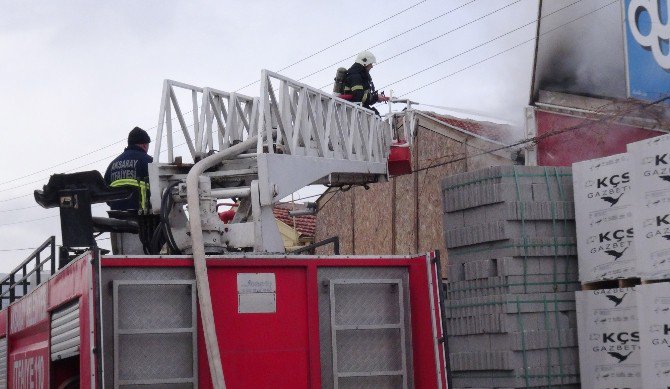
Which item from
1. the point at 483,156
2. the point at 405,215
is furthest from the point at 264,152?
the point at 405,215

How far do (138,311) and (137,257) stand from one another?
0.38 metres

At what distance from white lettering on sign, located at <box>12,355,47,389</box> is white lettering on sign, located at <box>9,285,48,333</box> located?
328 mm

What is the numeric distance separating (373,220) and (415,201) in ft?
6.78

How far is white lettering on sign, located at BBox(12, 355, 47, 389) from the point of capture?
8.20m

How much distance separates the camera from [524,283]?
9.55 m

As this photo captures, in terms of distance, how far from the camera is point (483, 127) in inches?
902

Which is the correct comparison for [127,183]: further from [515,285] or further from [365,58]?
[365,58]

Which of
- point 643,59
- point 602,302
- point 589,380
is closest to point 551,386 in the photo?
point 589,380

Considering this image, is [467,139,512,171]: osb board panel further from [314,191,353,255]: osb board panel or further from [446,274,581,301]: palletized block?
[446,274,581,301]: palletized block

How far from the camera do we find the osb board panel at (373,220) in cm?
2367

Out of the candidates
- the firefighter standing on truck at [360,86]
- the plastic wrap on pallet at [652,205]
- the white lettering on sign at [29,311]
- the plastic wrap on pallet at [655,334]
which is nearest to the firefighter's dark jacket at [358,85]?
the firefighter standing on truck at [360,86]

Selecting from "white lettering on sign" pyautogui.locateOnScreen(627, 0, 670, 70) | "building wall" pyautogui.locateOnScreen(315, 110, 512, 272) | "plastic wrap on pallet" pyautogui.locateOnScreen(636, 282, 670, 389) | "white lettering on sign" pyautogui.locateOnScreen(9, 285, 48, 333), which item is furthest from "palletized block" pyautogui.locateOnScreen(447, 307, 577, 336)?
"building wall" pyautogui.locateOnScreen(315, 110, 512, 272)

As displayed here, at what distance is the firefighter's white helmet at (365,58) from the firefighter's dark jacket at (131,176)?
6.00 m

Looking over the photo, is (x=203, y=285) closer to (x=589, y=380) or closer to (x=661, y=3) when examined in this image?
(x=589, y=380)
